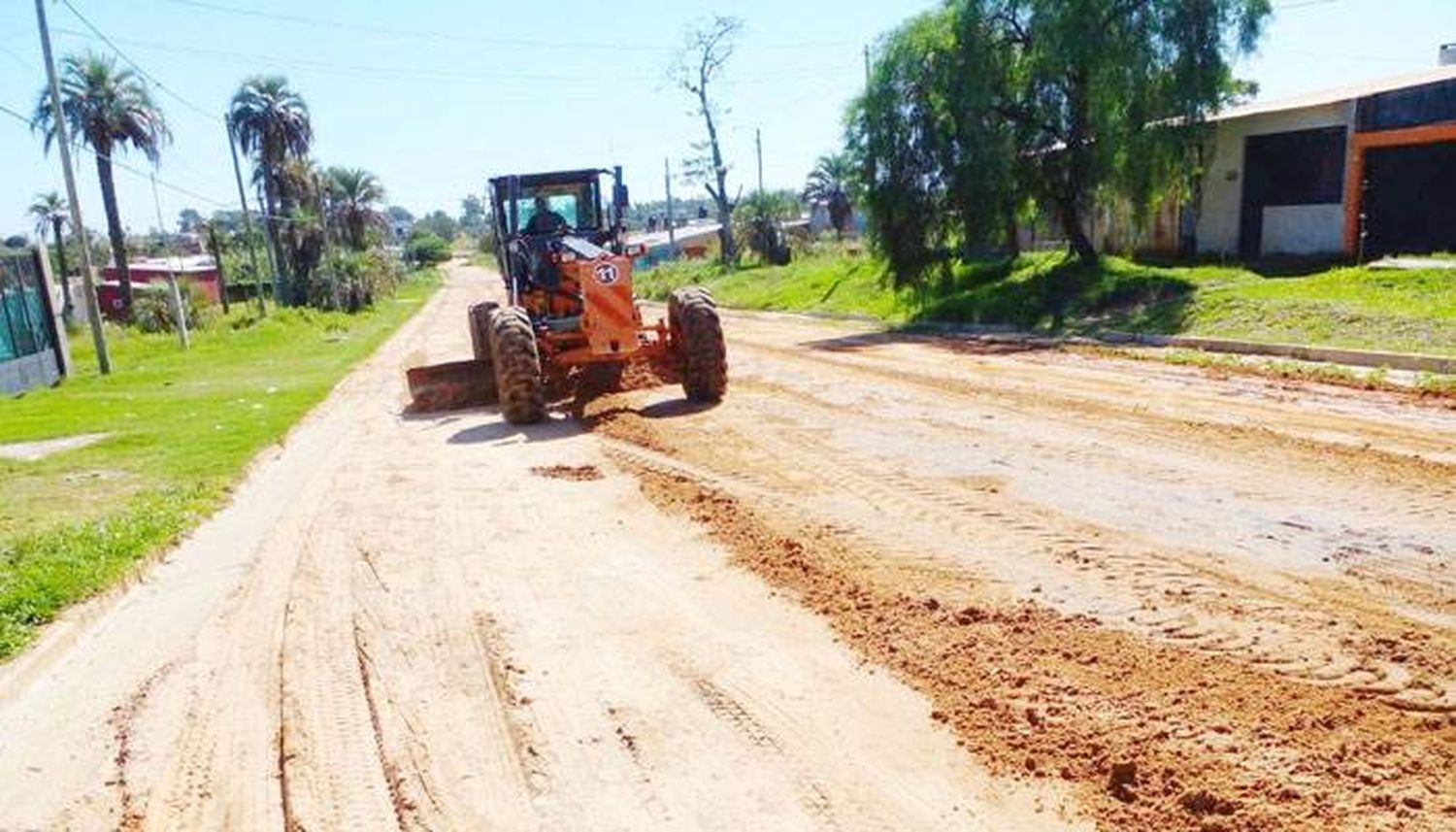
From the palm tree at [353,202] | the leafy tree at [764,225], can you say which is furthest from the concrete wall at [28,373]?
the palm tree at [353,202]

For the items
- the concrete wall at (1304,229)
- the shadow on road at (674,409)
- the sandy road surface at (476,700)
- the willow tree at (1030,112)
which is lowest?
the shadow on road at (674,409)

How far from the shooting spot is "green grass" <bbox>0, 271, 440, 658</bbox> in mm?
6777

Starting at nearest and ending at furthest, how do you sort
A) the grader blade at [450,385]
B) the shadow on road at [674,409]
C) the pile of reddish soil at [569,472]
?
the pile of reddish soil at [569,472] < the shadow on road at [674,409] < the grader blade at [450,385]

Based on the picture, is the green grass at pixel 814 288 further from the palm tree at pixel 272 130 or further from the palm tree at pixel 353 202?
the palm tree at pixel 353 202

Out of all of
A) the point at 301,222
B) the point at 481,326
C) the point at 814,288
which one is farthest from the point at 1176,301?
the point at 301,222

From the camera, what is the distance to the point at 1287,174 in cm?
2373

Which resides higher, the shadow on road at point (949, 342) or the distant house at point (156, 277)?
the distant house at point (156, 277)

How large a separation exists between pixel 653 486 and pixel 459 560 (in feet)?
6.61

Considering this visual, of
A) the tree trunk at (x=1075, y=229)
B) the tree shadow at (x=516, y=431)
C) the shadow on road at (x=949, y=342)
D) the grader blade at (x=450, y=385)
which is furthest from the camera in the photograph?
the tree trunk at (x=1075, y=229)

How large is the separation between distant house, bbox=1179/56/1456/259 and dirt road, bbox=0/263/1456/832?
13.7 metres

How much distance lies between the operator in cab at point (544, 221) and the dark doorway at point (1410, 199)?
16823 millimetres

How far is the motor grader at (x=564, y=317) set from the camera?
37.5ft

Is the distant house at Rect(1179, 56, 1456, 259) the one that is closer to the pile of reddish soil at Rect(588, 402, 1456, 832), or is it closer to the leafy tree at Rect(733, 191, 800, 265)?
the pile of reddish soil at Rect(588, 402, 1456, 832)

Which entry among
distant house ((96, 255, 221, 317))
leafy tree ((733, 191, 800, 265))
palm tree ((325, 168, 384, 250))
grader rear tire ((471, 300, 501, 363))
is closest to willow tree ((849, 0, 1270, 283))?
grader rear tire ((471, 300, 501, 363))
